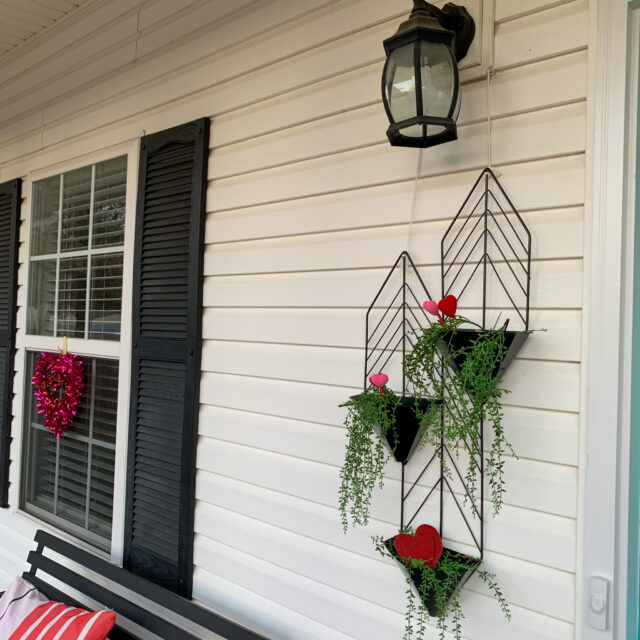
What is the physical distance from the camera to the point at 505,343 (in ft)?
3.76

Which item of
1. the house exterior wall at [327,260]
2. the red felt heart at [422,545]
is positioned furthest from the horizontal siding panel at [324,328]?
the red felt heart at [422,545]

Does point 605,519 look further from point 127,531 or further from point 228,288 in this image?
point 127,531

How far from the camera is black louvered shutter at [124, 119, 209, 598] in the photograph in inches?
76.9

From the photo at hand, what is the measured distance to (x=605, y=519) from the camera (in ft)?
3.53

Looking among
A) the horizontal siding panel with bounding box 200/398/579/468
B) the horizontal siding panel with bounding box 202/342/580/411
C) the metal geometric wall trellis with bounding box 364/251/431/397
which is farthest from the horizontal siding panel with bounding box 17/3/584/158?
the horizontal siding panel with bounding box 200/398/579/468

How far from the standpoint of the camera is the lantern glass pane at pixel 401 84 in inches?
46.4

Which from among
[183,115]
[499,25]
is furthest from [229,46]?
[499,25]

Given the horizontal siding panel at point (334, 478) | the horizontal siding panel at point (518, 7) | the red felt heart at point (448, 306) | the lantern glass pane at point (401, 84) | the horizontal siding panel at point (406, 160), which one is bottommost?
the horizontal siding panel at point (334, 478)

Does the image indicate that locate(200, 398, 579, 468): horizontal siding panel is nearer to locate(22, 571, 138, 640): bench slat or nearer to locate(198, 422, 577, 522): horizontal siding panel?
locate(198, 422, 577, 522): horizontal siding panel

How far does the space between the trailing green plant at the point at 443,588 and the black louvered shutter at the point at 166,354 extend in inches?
36.9

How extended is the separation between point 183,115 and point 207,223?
451 millimetres

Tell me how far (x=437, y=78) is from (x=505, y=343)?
1.92 feet

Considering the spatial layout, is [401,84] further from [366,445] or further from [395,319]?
[366,445]

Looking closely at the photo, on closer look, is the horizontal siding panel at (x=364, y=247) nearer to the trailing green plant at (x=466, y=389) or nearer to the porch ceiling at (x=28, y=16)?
the trailing green plant at (x=466, y=389)
